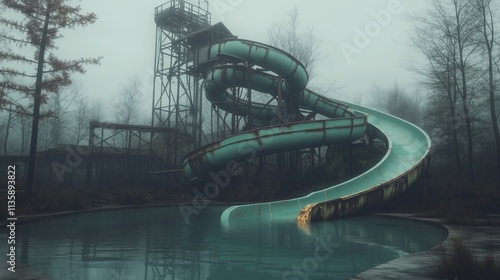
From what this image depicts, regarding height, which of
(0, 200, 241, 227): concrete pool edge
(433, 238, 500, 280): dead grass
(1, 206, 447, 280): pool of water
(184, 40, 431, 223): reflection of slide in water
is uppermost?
(184, 40, 431, 223): reflection of slide in water

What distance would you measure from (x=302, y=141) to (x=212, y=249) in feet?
39.6

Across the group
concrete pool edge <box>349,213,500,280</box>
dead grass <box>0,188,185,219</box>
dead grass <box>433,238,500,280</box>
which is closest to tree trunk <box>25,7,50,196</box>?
dead grass <box>0,188,185,219</box>

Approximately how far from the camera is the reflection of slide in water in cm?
1386

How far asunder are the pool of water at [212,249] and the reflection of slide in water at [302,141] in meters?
2.35

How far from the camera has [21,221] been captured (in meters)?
11.2

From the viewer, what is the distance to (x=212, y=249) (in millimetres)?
7207

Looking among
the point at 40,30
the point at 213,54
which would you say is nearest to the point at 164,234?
the point at 40,30

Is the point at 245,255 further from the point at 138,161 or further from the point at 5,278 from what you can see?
the point at 138,161

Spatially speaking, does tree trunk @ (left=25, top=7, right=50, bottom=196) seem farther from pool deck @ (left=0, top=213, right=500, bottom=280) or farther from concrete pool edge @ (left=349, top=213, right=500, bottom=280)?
concrete pool edge @ (left=349, top=213, right=500, bottom=280)

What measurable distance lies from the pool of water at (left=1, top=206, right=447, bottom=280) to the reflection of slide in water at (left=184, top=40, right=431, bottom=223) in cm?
235

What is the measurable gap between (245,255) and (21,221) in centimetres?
847

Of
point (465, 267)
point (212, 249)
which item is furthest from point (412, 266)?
point (212, 249)

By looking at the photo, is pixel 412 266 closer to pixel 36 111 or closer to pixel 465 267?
pixel 465 267

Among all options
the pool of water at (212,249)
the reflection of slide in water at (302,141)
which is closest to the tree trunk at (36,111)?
the pool of water at (212,249)
